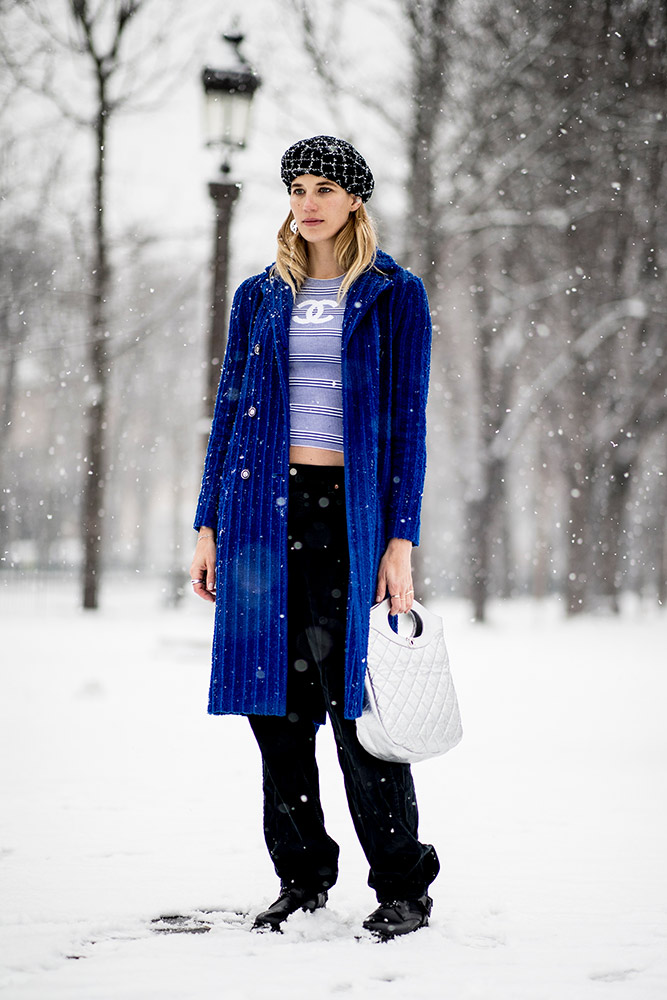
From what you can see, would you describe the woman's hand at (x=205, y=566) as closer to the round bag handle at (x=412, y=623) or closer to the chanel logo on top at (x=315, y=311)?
the round bag handle at (x=412, y=623)

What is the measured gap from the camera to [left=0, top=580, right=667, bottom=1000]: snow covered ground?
7.63 ft

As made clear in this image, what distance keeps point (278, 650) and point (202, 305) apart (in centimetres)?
1888

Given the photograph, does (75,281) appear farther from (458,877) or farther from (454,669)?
(458,877)

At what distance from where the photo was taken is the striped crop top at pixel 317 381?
2664 mm

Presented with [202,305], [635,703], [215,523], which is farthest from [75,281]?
[215,523]

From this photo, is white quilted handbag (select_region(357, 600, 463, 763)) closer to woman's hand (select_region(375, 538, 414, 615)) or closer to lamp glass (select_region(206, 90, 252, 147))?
woman's hand (select_region(375, 538, 414, 615))

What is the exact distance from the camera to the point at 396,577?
2.61 metres

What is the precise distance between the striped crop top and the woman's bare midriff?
0.04 ft

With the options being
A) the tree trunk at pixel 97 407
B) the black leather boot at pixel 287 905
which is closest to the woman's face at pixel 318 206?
the black leather boot at pixel 287 905

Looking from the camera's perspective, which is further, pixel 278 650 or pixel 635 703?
pixel 635 703

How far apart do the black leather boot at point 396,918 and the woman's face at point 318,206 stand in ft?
6.03

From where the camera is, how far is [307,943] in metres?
2.51

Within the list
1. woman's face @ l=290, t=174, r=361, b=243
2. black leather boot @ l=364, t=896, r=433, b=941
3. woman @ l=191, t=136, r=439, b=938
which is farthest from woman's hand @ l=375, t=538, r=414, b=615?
woman's face @ l=290, t=174, r=361, b=243

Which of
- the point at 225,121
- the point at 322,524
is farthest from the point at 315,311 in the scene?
the point at 225,121
